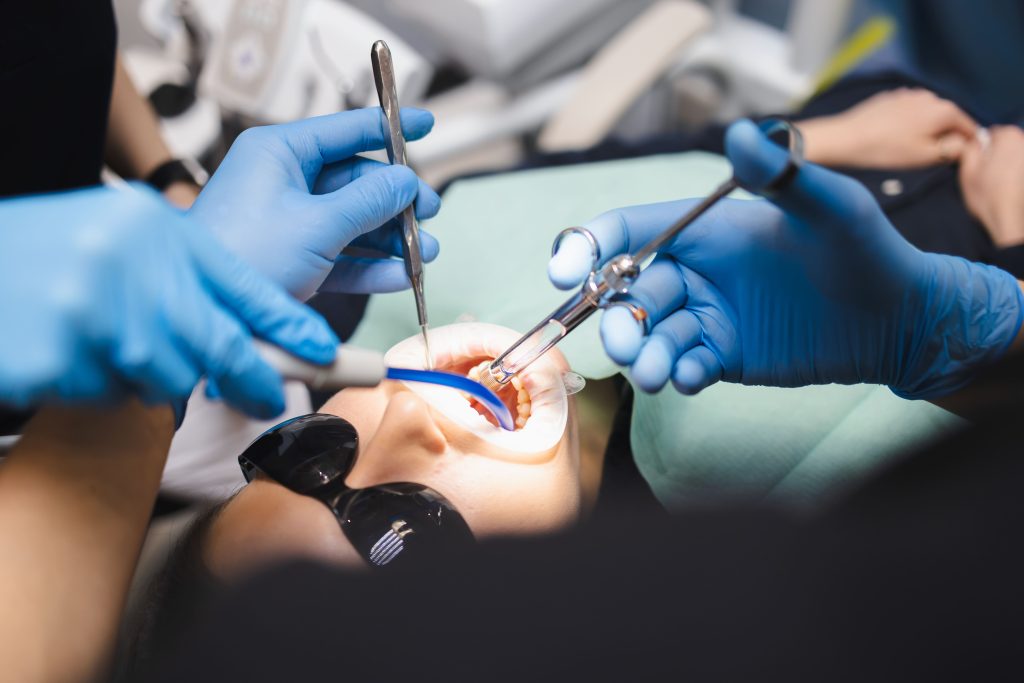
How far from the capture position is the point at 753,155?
597mm

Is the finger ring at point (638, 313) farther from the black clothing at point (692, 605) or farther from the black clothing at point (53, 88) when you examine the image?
the black clothing at point (53, 88)

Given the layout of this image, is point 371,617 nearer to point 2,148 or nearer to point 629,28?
point 2,148

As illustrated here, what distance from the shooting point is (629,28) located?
59.8 inches

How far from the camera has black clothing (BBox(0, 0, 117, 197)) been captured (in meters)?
0.95

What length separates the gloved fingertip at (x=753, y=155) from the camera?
59 centimetres

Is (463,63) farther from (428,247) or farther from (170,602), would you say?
(170,602)

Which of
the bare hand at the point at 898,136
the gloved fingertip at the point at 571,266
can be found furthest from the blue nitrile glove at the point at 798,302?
the bare hand at the point at 898,136

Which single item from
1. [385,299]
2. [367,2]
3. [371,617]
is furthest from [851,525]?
[367,2]

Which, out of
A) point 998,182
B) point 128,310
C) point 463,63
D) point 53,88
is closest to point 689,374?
point 128,310

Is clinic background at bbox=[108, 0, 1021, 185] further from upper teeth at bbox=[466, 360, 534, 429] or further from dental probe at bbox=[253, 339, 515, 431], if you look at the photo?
dental probe at bbox=[253, 339, 515, 431]

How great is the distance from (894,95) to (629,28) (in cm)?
54

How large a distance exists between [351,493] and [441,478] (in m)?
0.09

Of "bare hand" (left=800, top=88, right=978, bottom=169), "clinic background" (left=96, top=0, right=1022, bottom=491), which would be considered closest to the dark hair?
"clinic background" (left=96, top=0, right=1022, bottom=491)

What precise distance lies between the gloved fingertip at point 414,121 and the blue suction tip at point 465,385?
11.1 inches
